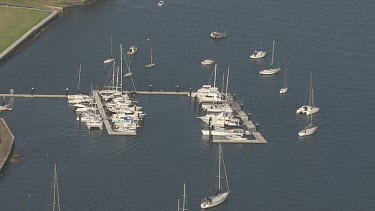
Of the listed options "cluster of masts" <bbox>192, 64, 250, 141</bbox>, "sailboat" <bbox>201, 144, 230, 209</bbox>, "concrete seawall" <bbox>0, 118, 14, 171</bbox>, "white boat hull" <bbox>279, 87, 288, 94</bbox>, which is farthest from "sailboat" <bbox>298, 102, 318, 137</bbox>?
"concrete seawall" <bbox>0, 118, 14, 171</bbox>

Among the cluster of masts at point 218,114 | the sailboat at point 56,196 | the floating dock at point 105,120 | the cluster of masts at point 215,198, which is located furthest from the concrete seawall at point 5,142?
the cluster of masts at point 218,114

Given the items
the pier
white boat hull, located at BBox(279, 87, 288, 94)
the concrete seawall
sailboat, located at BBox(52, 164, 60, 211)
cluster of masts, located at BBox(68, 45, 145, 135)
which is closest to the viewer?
sailboat, located at BBox(52, 164, 60, 211)

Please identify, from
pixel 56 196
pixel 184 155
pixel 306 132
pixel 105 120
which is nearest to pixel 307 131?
pixel 306 132

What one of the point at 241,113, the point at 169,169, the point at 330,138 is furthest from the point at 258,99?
the point at 169,169

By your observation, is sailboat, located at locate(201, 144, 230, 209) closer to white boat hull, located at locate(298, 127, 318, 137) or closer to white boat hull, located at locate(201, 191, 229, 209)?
white boat hull, located at locate(201, 191, 229, 209)

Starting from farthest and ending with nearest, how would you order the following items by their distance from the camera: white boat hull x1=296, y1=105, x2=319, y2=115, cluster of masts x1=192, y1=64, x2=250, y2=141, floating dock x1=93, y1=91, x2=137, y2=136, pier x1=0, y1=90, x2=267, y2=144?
white boat hull x1=296, y1=105, x2=319, y2=115 → cluster of masts x1=192, y1=64, x2=250, y2=141 → floating dock x1=93, y1=91, x2=137, y2=136 → pier x1=0, y1=90, x2=267, y2=144

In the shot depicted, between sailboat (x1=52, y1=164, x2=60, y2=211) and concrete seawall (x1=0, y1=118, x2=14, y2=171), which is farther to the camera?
concrete seawall (x1=0, y1=118, x2=14, y2=171)

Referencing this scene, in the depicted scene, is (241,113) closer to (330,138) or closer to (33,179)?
(330,138)
